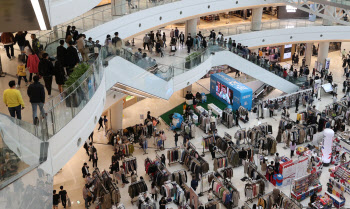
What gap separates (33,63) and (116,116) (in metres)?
10.0

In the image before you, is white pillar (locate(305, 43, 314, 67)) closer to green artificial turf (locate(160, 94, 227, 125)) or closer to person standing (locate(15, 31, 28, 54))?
green artificial turf (locate(160, 94, 227, 125))

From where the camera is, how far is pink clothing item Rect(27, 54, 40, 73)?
12.7 meters

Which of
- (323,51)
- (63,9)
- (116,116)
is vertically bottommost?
(116,116)

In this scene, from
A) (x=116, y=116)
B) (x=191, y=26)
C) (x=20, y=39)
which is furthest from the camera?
(x=191, y=26)

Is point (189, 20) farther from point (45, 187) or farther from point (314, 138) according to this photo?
point (45, 187)

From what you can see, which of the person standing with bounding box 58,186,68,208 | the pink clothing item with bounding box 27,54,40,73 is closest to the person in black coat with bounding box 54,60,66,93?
the pink clothing item with bounding box 27,54,40,73

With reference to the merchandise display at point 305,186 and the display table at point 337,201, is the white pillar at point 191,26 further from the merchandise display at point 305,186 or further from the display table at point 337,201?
the display table at point 337,201

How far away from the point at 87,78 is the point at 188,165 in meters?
8.14

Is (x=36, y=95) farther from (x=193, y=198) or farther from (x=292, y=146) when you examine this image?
(x=292, y=146)

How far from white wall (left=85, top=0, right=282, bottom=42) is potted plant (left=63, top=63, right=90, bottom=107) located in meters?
6.73

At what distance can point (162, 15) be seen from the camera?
78.5 ft

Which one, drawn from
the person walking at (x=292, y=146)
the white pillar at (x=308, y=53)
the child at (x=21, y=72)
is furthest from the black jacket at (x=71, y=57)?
the white pillar at (x=308, y=53)

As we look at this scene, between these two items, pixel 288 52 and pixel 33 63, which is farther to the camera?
pixel 288 52

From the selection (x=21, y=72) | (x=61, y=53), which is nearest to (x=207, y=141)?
(x=61, y=53)
